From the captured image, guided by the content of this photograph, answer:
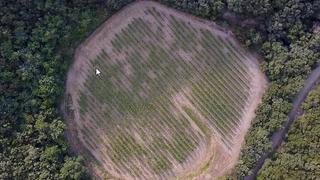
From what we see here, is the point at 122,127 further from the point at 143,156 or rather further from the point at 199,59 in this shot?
the point at 199,59

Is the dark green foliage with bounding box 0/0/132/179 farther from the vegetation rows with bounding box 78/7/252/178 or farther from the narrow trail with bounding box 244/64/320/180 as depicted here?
the narrow trail with bounding box 244/64/320/180

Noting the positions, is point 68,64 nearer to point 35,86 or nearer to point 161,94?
point 35,86

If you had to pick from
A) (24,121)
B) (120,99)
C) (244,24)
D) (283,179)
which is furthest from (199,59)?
(24,121)

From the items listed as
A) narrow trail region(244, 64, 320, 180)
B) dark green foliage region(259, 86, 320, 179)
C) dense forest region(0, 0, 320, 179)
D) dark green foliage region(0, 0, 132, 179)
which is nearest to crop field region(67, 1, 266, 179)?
dense forest region(0, 0, 320, 179)

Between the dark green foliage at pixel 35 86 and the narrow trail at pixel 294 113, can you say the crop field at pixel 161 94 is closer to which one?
the dark green foliage at pixel 35 86

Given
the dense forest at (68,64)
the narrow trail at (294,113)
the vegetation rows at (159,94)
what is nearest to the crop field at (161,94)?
the vegetation rows at (159,94)

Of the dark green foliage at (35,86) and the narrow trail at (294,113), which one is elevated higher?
the dark green foliage at (35,86)
